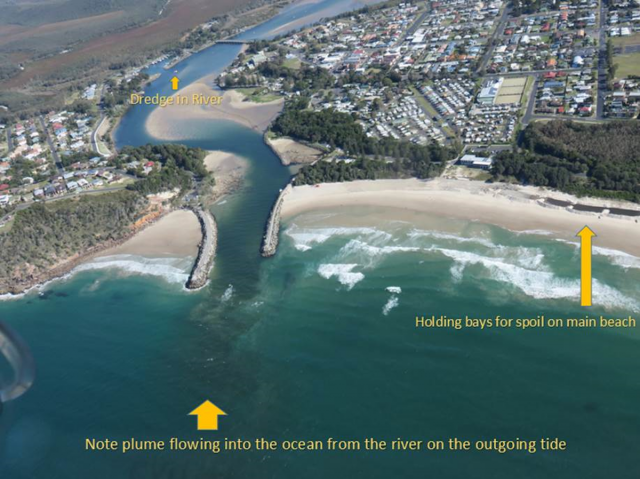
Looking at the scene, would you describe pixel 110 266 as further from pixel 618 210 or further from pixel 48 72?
pixel 48 72

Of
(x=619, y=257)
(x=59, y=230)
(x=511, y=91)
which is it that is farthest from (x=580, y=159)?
(x=59, y=230)

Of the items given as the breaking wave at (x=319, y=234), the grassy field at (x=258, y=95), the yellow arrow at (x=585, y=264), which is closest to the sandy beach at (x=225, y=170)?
the breaking wave at (x=319, y=234)

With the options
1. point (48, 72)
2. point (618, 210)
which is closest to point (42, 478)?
point (618, 210)

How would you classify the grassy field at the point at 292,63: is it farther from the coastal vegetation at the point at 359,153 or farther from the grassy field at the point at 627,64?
the grassy field at the point at 627,64

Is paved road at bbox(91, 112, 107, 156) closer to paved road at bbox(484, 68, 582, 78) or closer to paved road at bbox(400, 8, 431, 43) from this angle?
paved road at bbox(400, 8, 431, 43)

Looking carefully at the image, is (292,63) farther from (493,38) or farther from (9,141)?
(9,141)

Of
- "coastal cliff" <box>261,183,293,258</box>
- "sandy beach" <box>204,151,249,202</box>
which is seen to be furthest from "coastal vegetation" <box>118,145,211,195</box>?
"coastal cliff" <box>261,183,293,258</box>
